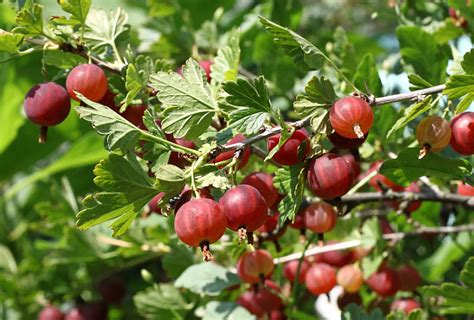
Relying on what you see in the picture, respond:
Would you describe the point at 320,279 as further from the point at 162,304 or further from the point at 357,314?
the point at 162,304

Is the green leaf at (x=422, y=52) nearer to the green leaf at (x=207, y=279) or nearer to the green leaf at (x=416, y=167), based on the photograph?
→ the green leaf at (x=416, y=167)

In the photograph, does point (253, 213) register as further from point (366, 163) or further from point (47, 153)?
point (47, 153)

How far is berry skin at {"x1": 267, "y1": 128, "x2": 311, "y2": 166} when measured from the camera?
1155 mm

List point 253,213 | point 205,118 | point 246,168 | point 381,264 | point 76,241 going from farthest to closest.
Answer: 1. point 76,241
2. point 381,264
3. point 246,168
4. point 205,118
5. point 253,213

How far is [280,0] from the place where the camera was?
6.65 ft

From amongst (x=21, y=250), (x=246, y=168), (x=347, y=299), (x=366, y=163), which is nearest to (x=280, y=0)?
(x=366, y=163)

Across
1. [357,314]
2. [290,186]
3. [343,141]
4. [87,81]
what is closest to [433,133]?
[343,141]

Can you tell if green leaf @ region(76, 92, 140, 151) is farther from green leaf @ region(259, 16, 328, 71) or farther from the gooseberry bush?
green leaf @ region(259, 16, 328, 71)

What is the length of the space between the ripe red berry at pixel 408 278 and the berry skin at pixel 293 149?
0.64 metres

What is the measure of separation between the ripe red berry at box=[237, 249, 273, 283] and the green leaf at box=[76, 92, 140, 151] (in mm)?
427

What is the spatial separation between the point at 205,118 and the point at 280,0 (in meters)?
0.95

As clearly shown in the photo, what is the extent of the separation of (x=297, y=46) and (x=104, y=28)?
0.44 meters

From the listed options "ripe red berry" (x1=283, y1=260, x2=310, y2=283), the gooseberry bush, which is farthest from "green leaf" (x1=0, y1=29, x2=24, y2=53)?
"ripe red berry" (x1=283, y1=260, x2=310, y2=283)

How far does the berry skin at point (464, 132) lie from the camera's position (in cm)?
116
